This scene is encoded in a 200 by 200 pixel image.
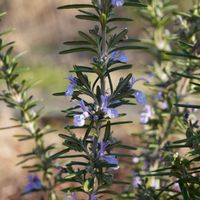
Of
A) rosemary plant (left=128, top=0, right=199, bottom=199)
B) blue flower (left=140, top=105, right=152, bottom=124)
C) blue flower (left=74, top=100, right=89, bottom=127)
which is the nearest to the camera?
blue flower (left=74, top=100, right=89, bottom=127)

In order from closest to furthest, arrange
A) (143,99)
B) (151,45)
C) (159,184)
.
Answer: (143,99) → (159,184) → (151,45)

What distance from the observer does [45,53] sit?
968 cm

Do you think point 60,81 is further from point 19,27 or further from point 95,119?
point 95,119

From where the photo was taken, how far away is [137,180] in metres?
1.93

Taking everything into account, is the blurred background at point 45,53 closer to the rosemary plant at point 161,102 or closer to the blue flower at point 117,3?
the rosemary plant at point 161,102

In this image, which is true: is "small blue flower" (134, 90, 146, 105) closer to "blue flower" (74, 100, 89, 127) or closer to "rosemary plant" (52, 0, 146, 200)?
"rosemary plant" (52, 0, 146, 200)

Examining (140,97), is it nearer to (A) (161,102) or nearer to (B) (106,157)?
(B) (106,157)

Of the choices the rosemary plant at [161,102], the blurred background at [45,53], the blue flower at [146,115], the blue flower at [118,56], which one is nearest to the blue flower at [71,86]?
the blue flower at [118,56]

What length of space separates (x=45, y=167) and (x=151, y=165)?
1.31ft

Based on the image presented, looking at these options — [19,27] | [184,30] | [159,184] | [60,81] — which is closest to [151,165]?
[159,184]

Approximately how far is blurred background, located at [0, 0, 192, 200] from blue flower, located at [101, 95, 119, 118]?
3201mm

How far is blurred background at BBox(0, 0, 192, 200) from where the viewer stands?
5.27 metres

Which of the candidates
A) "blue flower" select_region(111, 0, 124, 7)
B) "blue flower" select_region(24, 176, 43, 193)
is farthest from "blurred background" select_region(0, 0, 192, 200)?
"blue flower" select_region(111, 0, 124, 7)

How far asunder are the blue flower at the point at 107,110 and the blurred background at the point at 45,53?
3201mm
